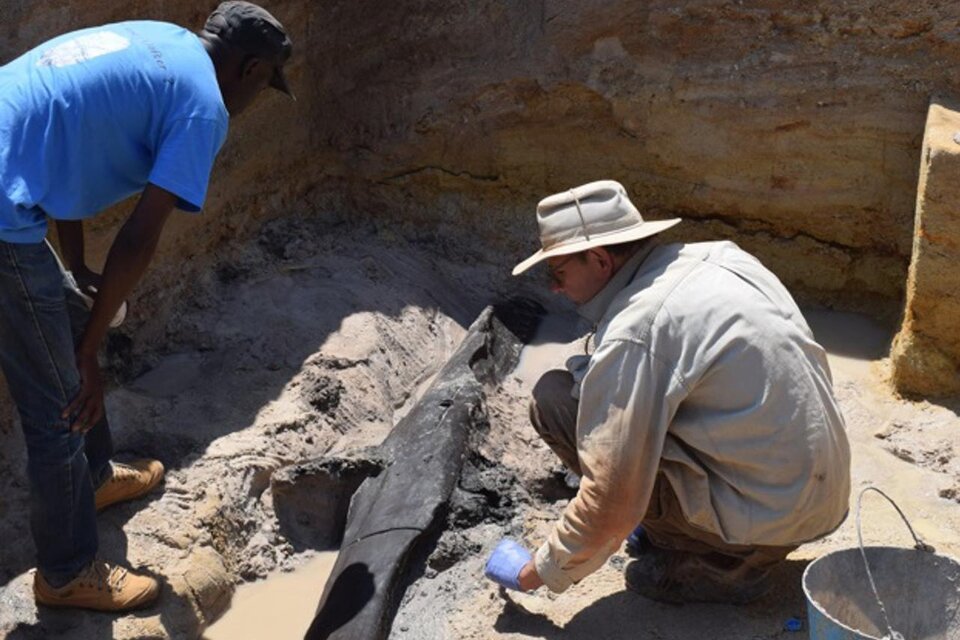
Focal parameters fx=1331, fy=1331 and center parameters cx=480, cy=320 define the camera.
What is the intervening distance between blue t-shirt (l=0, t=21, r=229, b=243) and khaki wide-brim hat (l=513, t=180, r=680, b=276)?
0.93m

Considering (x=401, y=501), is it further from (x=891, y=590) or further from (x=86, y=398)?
(x=891, y=590)

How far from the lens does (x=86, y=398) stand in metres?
3.75

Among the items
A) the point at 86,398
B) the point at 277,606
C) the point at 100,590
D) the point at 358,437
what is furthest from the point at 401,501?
the point at 86,398

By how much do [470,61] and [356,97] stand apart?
2.09ft

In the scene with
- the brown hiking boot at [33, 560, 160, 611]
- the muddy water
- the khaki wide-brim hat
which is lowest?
the muddy water

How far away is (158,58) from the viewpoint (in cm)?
358

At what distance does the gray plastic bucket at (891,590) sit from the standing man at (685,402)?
0.17 metres

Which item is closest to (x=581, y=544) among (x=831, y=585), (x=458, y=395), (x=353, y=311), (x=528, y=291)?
(x=831, y=585)

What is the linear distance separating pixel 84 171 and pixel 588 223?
1.37 m

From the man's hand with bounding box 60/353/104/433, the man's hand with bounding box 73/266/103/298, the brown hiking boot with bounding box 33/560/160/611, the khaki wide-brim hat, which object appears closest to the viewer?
the khaki wide-brim hat

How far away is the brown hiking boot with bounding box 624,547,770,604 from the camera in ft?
12.6

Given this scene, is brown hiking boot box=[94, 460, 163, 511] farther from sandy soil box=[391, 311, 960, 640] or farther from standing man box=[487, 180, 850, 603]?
standing man box=[487, 180, 850, 603]

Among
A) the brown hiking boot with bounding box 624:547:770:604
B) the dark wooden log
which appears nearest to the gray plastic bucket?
the brown hiking boot with bounding box 624:547:770:604

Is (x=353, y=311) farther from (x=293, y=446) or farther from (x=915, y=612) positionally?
(x=915, y=612)
